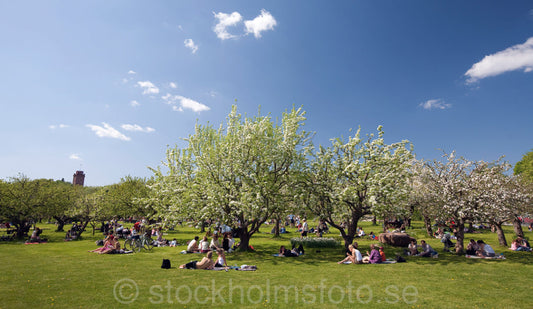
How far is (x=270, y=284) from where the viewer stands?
511 inches

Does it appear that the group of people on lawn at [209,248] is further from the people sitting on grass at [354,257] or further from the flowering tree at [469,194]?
the flowering tree at [469,194]

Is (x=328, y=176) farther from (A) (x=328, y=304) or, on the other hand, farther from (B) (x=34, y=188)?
(B) (x=34, y=188)

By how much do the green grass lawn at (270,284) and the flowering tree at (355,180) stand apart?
431 cm

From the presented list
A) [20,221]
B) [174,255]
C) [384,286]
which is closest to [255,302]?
[384,286]

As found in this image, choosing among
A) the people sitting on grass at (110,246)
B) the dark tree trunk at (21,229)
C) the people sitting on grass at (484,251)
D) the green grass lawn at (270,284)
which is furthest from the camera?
the dark tree trunk at (21,229)

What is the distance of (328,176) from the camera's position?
2258cm

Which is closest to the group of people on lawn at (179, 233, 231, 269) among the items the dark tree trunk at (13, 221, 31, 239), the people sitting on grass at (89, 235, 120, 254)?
the people sitting on grass at (89, 235, 120, 254)

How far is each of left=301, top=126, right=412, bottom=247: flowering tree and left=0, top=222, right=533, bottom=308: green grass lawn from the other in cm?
431

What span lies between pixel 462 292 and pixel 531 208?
871 inches

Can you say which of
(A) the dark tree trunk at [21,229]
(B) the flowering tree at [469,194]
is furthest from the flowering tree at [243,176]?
(A) the dark tree trunk at [21,229]

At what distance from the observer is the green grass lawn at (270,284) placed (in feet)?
34.3

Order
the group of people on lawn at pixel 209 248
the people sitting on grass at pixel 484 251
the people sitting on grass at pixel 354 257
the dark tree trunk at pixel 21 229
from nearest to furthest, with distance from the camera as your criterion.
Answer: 1. the group of people on lawn at pixel 209 248
2. the people sitting on grass at pixel 354 257
3. the people sitting on grass at pixel 484 251
4. the dark tree trunk at pixel 21 229

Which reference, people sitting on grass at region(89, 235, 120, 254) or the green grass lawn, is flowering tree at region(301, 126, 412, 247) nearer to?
the green grass lawn

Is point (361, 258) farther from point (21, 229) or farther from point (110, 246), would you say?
point (21, 229)
